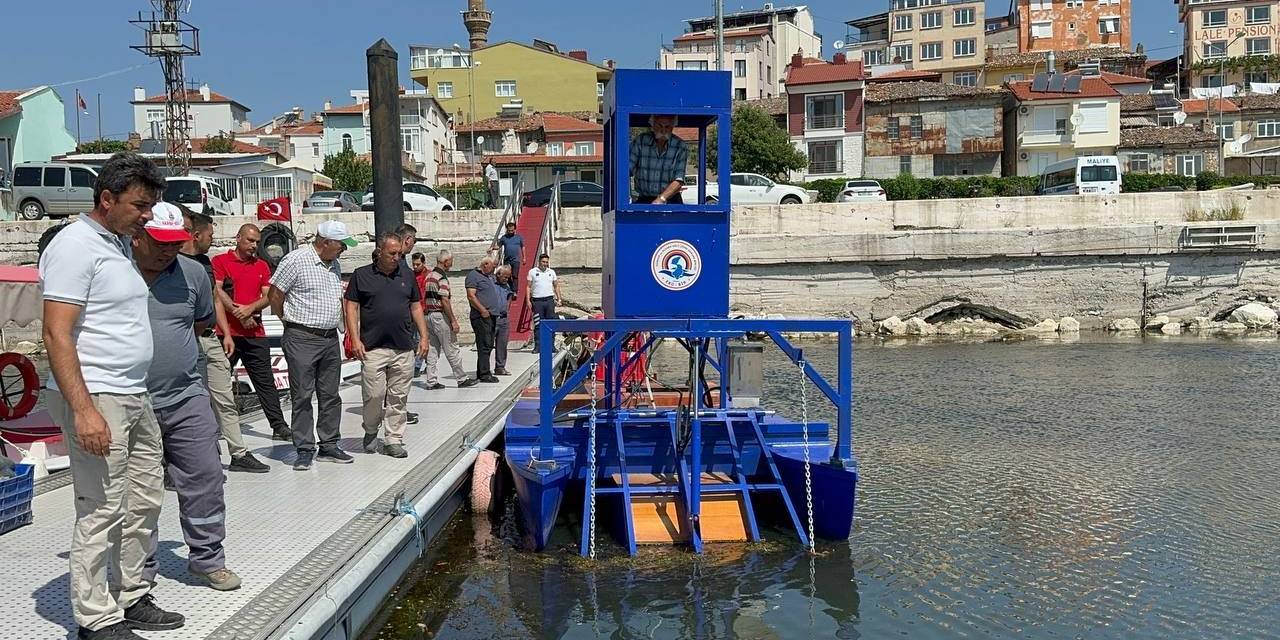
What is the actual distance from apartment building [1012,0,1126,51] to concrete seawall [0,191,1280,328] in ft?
181

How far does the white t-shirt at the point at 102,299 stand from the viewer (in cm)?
402

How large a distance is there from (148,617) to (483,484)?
4424 mm

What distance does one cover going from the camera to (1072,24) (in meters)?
76.3

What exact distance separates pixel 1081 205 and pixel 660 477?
20.4 metres

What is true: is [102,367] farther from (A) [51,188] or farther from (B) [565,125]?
(B) [565,125]

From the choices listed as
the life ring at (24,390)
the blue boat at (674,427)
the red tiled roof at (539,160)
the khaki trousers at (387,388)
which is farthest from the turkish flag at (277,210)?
the red tiled roof at (539,160)

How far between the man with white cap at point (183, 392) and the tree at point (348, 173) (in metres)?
47.2

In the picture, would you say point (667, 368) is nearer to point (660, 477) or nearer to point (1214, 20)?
point (660, 477)

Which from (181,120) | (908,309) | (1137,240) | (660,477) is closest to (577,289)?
(908,309)

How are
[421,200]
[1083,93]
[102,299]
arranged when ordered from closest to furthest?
[102,299], [421,200], [1083,93]

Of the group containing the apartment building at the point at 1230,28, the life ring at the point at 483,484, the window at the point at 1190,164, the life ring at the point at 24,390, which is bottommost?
the life ring at the point at 483,484

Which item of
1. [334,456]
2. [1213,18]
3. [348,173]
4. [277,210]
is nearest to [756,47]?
[1213,18]

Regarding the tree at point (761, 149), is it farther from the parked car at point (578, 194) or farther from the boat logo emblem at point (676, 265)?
the boat logo emblem at point (676, 265)

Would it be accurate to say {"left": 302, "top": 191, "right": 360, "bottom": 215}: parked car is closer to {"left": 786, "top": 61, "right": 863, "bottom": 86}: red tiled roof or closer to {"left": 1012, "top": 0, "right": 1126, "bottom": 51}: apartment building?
{"left": 786, "top": 61, "right": 863, "bottom": 86}: red tiled roof
